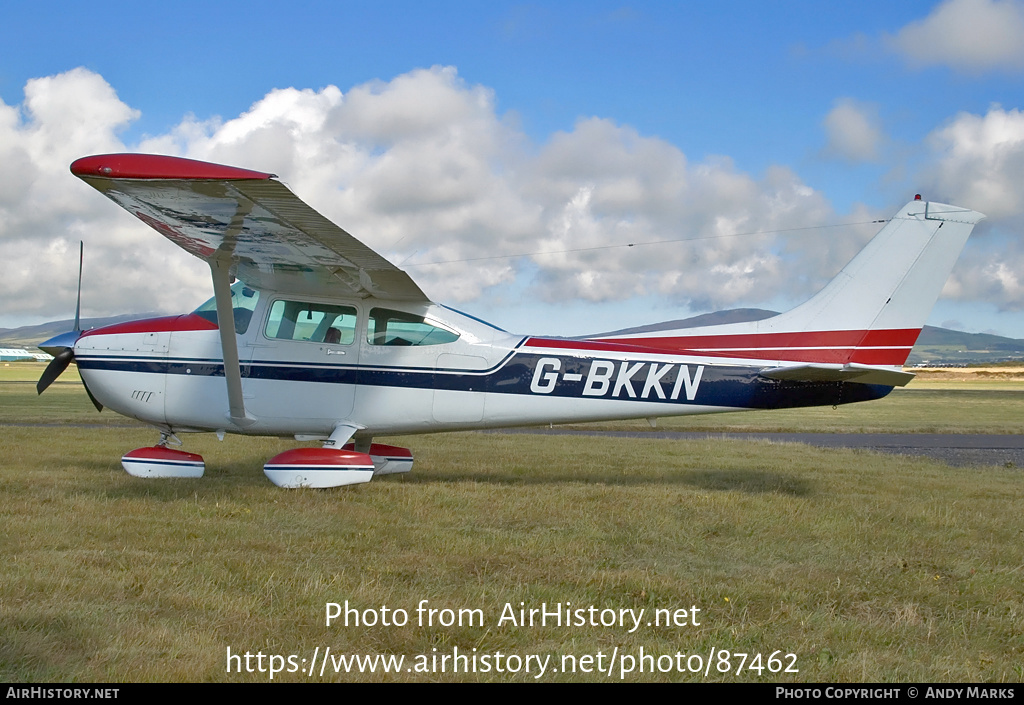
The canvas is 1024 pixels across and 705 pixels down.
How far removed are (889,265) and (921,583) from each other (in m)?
4.29

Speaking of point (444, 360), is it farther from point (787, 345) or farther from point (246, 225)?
point (787, 345)

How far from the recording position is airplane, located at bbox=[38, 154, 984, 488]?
832 cm

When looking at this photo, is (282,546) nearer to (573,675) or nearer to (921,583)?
(573,675)

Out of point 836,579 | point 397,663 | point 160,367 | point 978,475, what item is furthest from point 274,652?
point 978,475

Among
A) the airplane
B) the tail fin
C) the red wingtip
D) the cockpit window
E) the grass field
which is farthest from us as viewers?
the cockpit window

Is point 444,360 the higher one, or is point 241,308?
point 241,308

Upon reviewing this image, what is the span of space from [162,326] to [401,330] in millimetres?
2743

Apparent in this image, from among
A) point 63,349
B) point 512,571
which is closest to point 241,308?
point 63,349

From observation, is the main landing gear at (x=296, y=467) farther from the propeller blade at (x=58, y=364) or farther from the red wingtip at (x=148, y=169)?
the red wingtip at (x=148, y=169)

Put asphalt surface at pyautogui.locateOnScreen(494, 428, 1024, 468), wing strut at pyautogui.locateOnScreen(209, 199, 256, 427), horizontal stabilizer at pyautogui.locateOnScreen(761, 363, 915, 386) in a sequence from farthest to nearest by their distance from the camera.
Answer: asphalt surface at pyautogui.locateOnScreen(494, 428, 1024, 468) → horizontal stabilizer at pyautogui.locateOnScreen(761, 363, 915, 386) → wing strut at pyautogui.locateOnScreen(209, 199, 256, 427)

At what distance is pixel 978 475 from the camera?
36.2 ft

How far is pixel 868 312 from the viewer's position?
8.38 metres

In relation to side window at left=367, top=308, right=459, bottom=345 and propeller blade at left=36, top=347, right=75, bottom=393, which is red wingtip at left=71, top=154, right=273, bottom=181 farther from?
propeller blade at left=36, top=347, right=75, bottom=393

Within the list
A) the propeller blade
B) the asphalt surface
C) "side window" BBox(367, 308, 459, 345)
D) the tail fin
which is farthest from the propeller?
the asphalt surface
